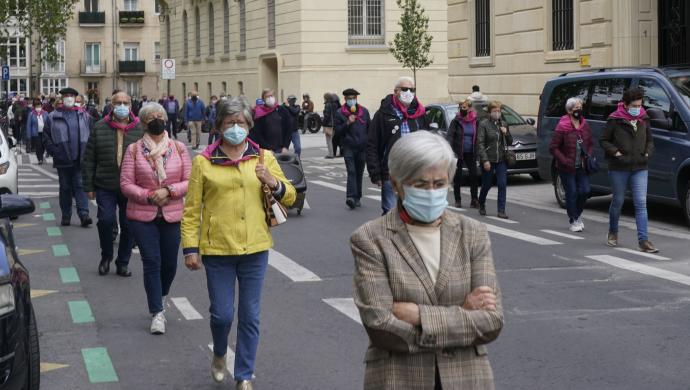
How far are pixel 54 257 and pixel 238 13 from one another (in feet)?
140

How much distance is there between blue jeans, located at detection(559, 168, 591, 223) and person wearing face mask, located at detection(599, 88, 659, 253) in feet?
5.89

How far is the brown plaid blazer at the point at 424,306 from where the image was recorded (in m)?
3.94

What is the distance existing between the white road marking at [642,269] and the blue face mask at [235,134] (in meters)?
5.33

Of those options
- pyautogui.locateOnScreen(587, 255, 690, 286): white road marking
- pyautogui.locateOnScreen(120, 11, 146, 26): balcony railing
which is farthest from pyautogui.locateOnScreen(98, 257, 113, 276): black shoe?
pyautogui.locateOnScreen(120, 11, 146, 26): balcony railing

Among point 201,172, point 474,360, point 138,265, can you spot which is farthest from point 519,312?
point 474,360

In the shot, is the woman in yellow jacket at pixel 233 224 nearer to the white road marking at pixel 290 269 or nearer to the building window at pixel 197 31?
→ the white road marking at pixel 290 269

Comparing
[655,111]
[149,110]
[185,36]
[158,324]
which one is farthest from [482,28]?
[185,36]

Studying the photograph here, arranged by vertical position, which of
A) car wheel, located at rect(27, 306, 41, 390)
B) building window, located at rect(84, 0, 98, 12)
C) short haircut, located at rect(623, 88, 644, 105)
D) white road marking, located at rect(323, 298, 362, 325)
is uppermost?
building window, located at rect(84, 0, 98, 12)

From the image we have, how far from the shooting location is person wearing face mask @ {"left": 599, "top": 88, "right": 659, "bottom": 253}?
13.0 m

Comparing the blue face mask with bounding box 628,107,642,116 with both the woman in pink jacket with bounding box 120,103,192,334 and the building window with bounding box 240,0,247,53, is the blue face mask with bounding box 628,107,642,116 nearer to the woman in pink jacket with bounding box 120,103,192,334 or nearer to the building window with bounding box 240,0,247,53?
the woman in pink jacket with bounding box 120,103,192,334

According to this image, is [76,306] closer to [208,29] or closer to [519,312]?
[519,312]

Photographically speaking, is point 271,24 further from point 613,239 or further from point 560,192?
point 613,239

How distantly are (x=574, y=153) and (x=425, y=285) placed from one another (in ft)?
37.3

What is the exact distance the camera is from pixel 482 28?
29.6 metres
